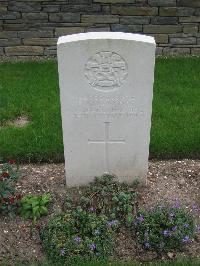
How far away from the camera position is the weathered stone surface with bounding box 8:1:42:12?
7.29m

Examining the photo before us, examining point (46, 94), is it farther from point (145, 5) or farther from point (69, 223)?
point (69, 223)

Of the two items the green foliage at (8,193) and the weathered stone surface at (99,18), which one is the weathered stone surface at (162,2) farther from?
the green foliage at (8,193)

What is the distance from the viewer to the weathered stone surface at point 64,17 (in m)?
7.35

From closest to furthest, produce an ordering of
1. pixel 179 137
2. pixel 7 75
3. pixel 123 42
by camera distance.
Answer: pixel 123 42
pixel 179 137
pixel 7 75

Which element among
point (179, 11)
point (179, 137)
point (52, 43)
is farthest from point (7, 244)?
point (179, 11)

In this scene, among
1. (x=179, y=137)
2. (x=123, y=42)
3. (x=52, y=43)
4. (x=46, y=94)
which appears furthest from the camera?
(x=52, y=43)

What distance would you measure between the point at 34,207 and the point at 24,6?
13.6 feet

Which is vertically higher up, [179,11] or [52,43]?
[179,11]

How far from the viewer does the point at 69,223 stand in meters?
3.81

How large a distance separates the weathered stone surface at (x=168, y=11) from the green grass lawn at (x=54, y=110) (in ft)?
2.27

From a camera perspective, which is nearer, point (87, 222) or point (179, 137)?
point (87, 222)

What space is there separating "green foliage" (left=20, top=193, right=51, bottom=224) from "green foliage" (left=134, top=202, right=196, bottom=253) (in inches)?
32.3

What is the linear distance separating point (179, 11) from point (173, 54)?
0.70m

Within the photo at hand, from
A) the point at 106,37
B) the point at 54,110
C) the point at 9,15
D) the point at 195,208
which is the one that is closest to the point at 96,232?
the point at 195,208
